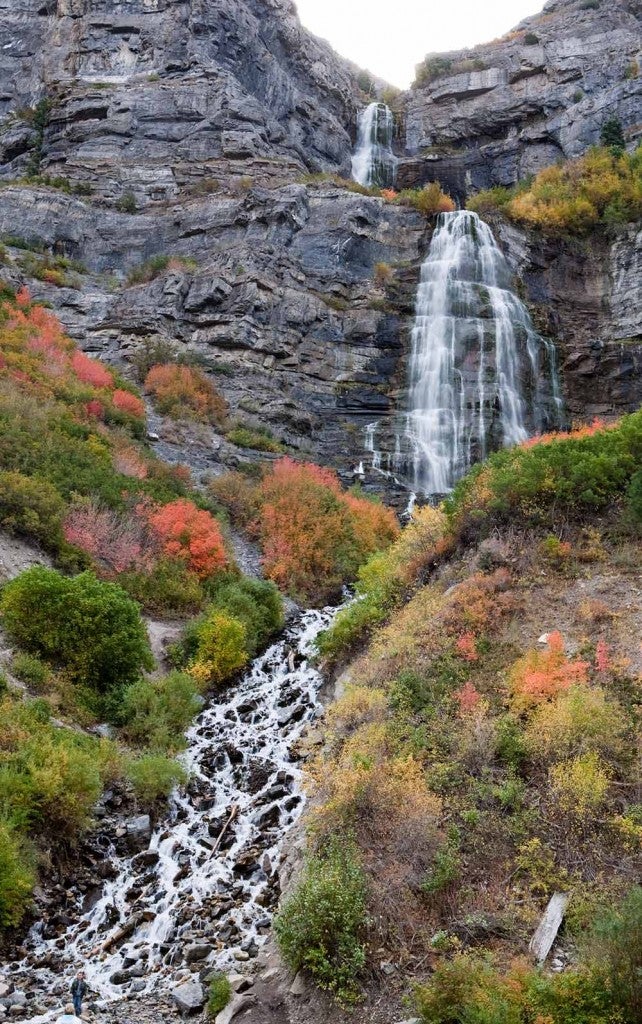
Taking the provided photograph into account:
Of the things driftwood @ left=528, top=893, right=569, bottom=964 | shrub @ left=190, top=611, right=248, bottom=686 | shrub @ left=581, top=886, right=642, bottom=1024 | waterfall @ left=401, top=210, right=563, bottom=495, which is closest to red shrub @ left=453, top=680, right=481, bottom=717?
driftwood @ left=528, top=893, right=569, bottom=964

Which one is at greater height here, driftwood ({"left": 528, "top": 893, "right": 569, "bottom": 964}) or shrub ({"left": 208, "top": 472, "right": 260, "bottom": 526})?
shrub ({"left": 208, "top": 472, "right": 260, "bottom": 526})

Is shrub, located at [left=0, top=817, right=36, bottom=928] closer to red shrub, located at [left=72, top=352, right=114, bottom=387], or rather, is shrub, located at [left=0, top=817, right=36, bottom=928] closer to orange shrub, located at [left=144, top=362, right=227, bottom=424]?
red shrub, located at [left=72, top=352, right=114, bottom=387]

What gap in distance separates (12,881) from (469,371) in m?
31.2

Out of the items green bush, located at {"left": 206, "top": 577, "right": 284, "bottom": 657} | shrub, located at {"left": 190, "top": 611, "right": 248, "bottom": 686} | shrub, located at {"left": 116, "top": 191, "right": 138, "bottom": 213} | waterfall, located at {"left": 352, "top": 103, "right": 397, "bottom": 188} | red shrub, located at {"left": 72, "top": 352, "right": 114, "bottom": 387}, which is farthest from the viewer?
waterfall, located at {"left": 352, "top": 103, "right": 397, "bottom": 188}

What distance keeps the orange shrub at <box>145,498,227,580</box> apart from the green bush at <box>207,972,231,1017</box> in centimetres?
1296

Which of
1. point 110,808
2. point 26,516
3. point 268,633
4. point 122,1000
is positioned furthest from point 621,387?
point 122,1000

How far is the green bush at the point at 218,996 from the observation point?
27.1 ft

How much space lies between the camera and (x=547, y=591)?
1292 centimetres

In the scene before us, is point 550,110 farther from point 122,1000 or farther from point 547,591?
point 122,1000

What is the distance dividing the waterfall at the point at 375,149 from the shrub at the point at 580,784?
5207 centimetres

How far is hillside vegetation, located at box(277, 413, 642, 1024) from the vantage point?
7.09 meters

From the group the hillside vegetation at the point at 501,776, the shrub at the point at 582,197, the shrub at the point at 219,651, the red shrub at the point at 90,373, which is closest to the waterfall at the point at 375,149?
the shrub at the point at 582,197

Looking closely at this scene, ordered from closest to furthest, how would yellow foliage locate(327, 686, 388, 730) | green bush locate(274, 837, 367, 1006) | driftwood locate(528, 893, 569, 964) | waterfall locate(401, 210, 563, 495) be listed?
driftwood locate(528, 893, 569, 964) < green bush locate(274, 837, 367, 1006) < yellow foliage locate(327, 686, 388, 730) < waterfall locate(401, 210, 563, 495)

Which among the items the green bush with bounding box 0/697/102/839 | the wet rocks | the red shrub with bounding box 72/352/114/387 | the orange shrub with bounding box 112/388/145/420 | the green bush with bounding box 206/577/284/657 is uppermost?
the red shrub with bounding box 72/352/114/387
